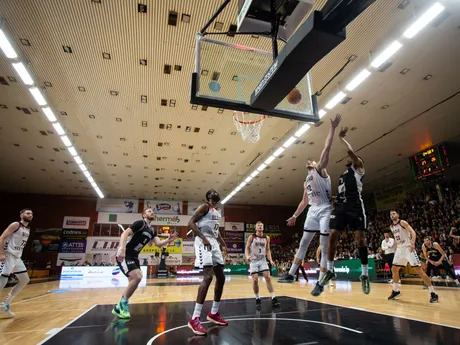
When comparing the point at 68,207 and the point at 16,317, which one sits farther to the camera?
the point at 68,207

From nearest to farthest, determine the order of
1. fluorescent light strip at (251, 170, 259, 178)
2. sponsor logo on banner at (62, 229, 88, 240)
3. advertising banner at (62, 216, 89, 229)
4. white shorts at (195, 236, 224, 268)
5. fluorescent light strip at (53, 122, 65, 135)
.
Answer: white shorts at (195, 236, 224, 268)
fluorescent light strip at (53, 122, 65, 135)
fluorescent light strip at (251, 170, 259, 178)
sponsor logo on banner at (62, 229, 88, 240)
advertising banner at (62, 216, 89, 229)

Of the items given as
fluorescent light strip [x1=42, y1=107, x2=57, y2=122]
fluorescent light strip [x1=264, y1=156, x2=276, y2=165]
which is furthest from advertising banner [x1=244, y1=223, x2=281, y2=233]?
fluorescent light strip [x1=42, y1=107, x2=57, y2=122]

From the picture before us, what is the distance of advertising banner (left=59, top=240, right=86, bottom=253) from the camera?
84.2 ft

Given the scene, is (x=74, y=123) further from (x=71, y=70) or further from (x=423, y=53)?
(x=423, y=53)

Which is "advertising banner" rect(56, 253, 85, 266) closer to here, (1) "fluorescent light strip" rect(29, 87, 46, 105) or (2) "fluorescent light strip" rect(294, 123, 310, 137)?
(1) "fluorescent light strip" rect(29, 87, 46, 105)

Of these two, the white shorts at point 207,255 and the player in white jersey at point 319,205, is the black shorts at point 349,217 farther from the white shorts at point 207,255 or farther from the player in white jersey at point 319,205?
the white shorts at point 207,255

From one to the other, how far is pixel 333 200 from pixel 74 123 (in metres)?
12.9

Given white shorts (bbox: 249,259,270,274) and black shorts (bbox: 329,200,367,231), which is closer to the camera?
black shorts (bbox: 329,200,367,231)

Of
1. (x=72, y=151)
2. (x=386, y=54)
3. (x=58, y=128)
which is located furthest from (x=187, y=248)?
(x=386, y=54)

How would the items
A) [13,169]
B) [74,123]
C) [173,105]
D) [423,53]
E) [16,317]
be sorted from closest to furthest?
[16,317] → [423,53] → [173,105] → [74,123] → [13,169]

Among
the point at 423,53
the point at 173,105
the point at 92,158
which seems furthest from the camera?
the point at 92,158

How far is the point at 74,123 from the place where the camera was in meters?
13.3

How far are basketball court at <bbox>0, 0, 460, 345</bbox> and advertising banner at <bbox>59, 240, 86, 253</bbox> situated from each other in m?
8.23

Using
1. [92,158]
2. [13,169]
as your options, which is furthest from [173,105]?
[13,169]
